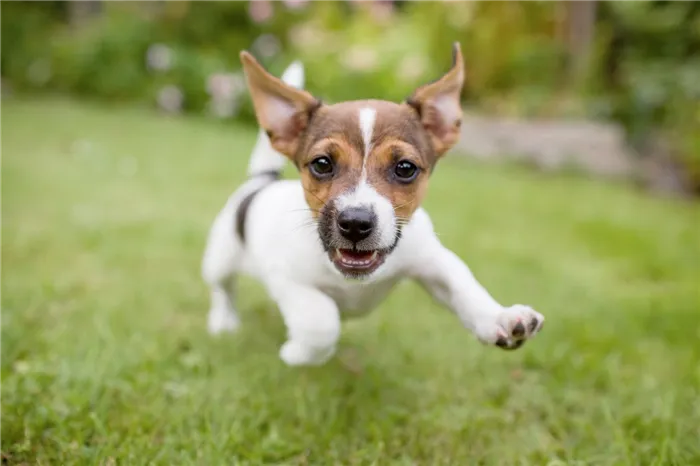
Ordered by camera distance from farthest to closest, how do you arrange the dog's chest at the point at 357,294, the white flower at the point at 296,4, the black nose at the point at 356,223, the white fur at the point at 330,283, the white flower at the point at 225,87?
the white flower at the point at 296,4
the white flower at the point at 225,87
the dog's chest at the point at 357,294
the white fur at the point at 330,283
the black nose at the point at 356,223

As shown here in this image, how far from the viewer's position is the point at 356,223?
2.15 m

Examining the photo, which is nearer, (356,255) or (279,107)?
(356,255)

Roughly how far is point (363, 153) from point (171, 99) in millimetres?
9441

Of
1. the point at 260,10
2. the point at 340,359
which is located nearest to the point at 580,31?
the point at 260,10

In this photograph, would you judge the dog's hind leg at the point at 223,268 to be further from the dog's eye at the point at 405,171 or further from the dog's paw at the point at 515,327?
the dog's paw at the point at 515,327

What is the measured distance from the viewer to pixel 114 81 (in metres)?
11.6

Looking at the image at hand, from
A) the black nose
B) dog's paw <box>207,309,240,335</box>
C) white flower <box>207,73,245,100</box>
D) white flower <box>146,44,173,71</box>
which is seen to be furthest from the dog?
white flower <box>146,44,173,71</box>

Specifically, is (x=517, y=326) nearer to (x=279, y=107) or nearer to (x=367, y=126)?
(x=367, y=126)

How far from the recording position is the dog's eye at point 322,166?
2.34 meters

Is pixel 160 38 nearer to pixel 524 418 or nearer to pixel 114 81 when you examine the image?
pixel 114 81

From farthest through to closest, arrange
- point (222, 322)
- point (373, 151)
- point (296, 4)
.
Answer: point (296, 4)
point (222, 322)
point (373, 151)

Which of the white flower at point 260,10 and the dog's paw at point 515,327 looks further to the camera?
the white flower at point 260,10

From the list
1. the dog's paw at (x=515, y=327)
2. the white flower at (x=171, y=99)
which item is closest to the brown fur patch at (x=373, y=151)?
the dog's paw at (x=515, y=327)

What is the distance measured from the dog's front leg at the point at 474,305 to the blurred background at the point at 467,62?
5.80m
